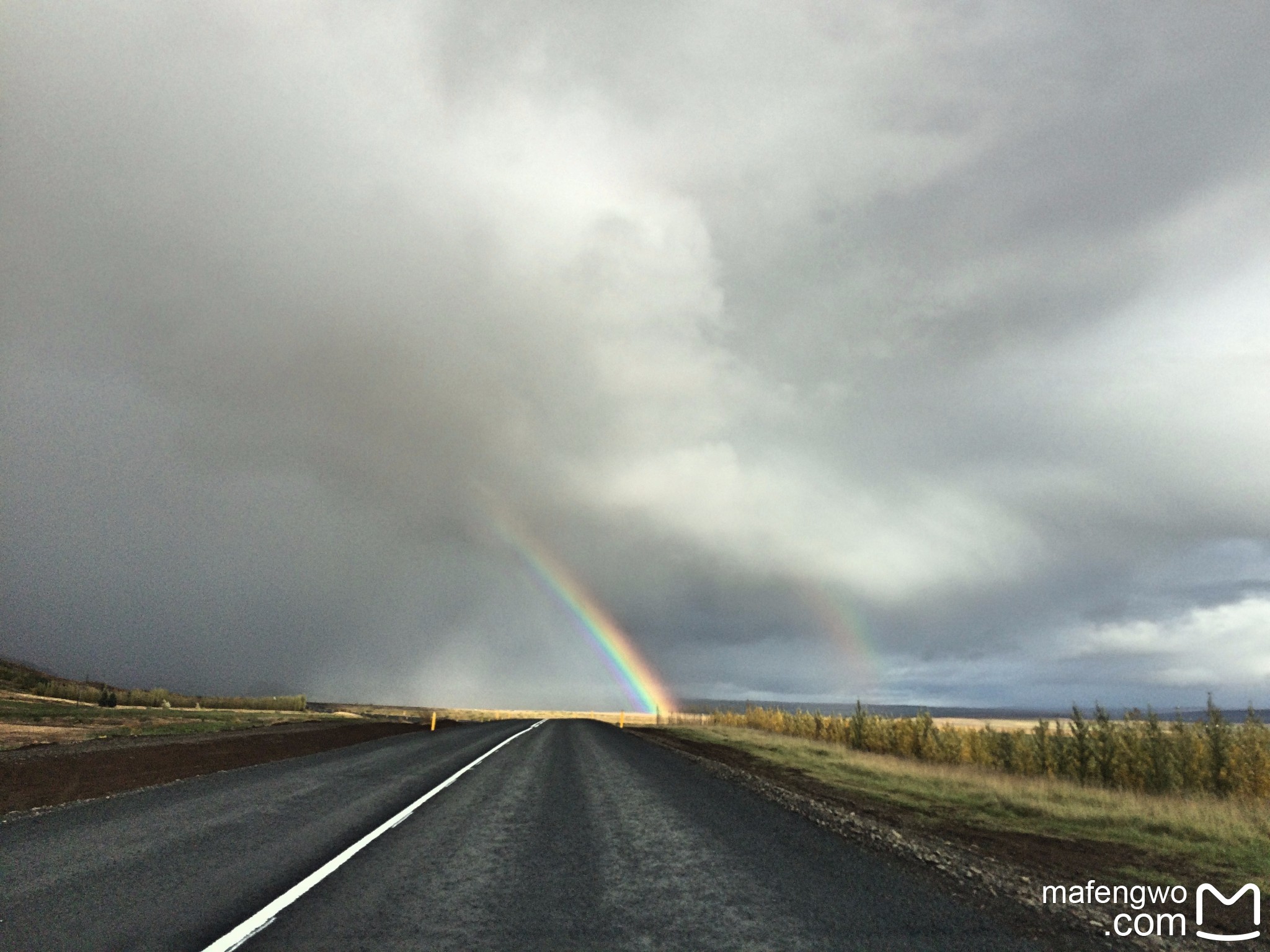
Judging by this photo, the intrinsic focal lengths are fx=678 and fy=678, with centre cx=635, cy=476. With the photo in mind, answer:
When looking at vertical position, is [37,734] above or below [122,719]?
above

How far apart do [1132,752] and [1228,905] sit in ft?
57.2

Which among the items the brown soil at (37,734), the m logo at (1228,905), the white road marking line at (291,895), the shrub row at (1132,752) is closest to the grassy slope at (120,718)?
the brown soil at (37,734)

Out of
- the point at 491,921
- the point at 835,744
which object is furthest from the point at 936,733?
the point at 491,921

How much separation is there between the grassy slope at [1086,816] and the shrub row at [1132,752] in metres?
1.79

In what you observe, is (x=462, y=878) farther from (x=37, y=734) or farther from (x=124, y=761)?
(x=37, y=734)

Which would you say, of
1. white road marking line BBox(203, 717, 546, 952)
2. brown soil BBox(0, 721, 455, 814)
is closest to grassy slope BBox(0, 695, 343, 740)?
brown soil BBox(0, 721, 455, 814)

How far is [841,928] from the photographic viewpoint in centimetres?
554

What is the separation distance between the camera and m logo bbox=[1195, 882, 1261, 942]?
6.62 metres

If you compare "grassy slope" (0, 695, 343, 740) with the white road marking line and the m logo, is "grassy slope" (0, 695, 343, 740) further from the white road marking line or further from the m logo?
the m logo

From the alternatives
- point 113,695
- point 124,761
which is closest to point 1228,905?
point 124,761

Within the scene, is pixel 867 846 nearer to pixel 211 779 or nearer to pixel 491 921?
pixel 491 921

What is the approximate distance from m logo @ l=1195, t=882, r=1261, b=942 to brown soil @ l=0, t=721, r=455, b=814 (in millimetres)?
15461

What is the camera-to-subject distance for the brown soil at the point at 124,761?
1219 centimetres

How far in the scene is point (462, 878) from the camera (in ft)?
22.6
